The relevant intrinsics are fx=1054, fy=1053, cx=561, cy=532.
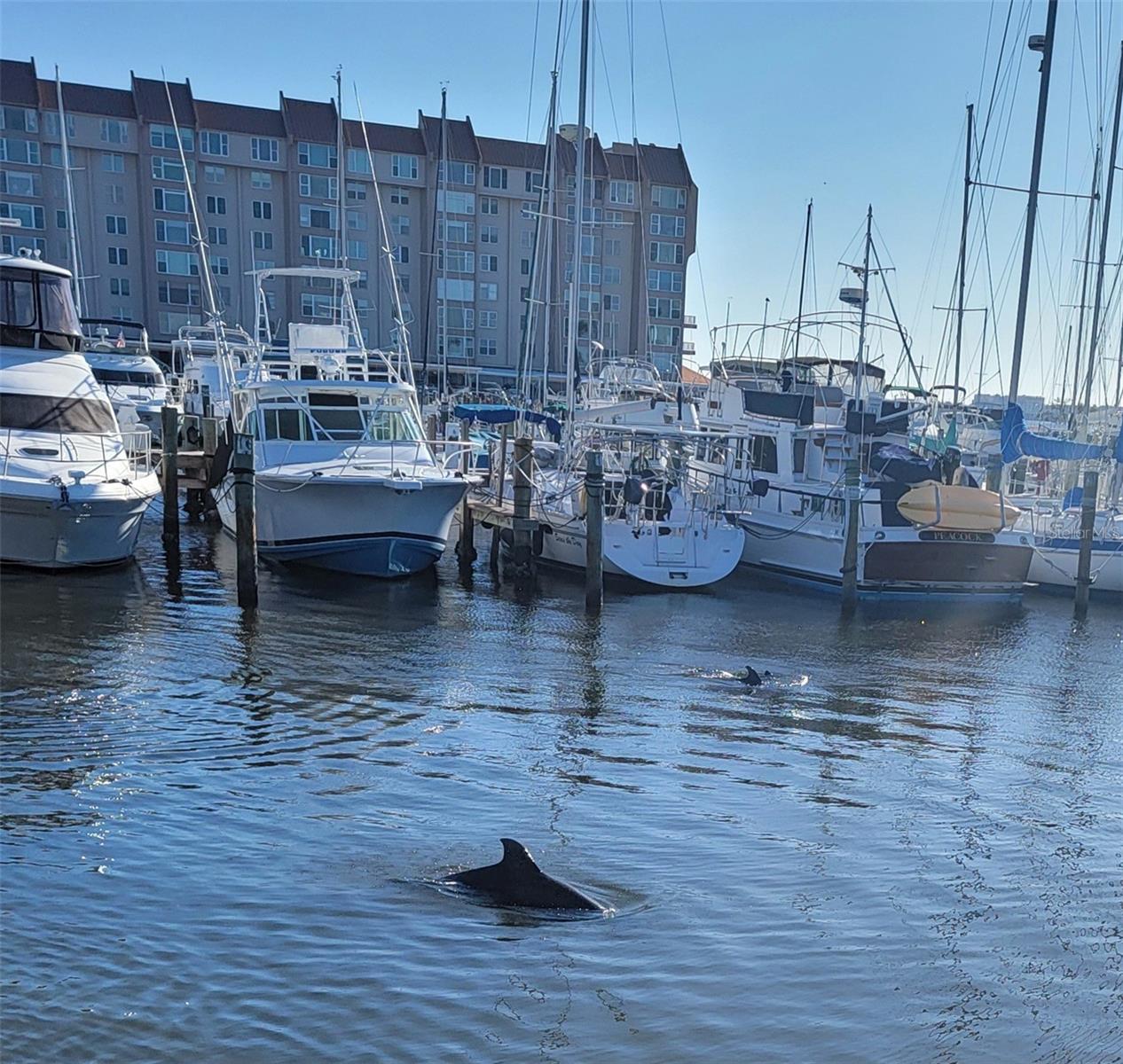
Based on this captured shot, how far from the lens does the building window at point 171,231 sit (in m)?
64.1

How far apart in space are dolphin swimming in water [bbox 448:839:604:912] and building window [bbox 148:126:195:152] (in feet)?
213

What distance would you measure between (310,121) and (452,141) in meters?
9.16

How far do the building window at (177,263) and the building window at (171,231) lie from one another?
69 centimetres

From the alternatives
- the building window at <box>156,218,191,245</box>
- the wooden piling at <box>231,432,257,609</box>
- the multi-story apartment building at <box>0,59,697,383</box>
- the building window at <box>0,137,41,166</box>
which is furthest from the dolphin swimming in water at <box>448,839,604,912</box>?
the building window at <box>0,137,41,166</box>

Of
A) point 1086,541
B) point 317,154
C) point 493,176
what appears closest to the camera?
point 1086,541

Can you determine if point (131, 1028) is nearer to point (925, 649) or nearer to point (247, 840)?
point (247, 840)

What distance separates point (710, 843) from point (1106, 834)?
3338mm

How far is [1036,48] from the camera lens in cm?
2392

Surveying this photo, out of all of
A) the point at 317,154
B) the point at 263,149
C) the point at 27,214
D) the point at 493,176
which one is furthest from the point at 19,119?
the point at 493,176

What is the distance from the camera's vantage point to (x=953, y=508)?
68.7 ft

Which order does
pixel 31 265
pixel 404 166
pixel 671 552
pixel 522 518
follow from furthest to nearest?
pixel 404 166, pixel 522 518, pixel 671 552, pixel 31 265

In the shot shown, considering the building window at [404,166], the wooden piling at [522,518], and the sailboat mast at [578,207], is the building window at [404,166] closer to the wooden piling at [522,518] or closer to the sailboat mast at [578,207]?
the sailboat mast at [578,207]

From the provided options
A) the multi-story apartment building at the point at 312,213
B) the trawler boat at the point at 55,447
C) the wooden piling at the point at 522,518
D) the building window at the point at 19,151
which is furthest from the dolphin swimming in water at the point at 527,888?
the building window at the point at 19,151

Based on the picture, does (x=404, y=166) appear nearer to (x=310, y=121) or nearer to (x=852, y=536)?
(x=310, y=121)
